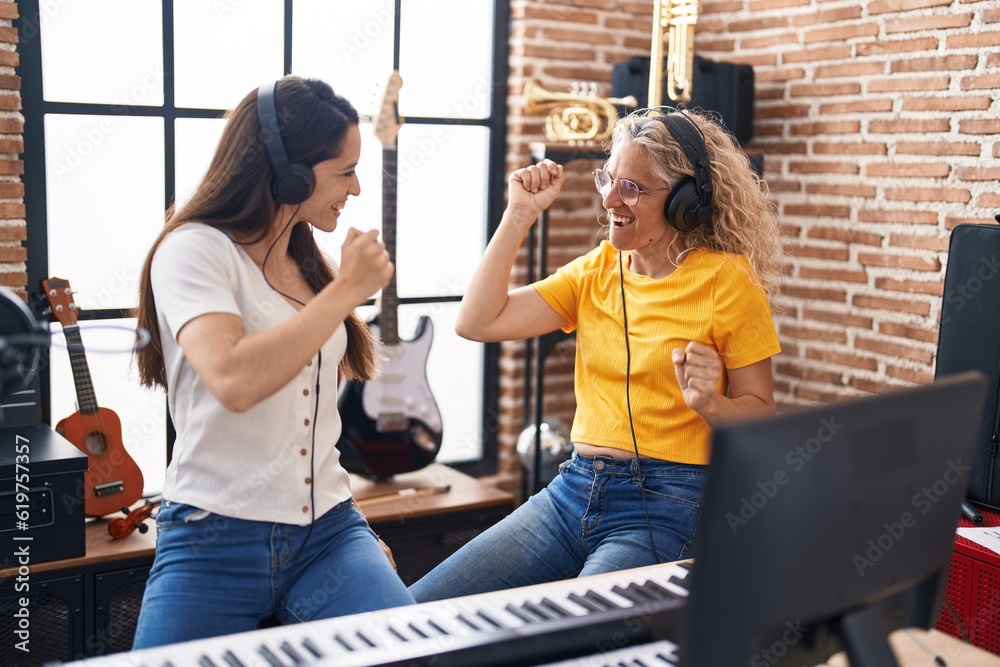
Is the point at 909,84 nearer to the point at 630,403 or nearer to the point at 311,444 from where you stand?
the point at 630,403

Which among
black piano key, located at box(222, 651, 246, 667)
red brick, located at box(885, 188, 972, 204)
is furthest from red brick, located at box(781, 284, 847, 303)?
black piano key, located at box(222, 651, 246, 667)

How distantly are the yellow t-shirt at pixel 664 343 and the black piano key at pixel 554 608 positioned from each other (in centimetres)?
65

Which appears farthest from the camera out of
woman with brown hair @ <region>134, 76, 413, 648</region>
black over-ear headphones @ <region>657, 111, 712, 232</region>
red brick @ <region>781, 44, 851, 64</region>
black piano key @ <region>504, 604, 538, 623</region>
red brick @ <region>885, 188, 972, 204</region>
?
red brick @ <region>781, 44, 851, 64</region>

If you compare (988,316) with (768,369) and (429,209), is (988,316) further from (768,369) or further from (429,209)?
(429,209)

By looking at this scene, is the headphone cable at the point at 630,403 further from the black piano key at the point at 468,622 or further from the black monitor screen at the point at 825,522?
the black monitor screen at the point at 825,522

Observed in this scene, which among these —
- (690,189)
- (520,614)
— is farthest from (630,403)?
(520,614)

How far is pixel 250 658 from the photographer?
1161mm

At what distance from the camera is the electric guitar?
9.63ft

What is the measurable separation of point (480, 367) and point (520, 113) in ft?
2.99

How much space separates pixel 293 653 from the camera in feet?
3.83

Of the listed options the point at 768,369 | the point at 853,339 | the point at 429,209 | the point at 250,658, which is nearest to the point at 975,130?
the point at 853,339

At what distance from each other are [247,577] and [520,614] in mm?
527

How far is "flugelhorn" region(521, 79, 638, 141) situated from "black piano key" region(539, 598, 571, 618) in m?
2.04

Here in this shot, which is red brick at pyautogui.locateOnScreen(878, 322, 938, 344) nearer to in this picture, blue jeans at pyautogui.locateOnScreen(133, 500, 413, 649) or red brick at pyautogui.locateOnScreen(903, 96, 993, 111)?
red brick at pyautogui.locateOnScreen(903, 96, 993, 111)
